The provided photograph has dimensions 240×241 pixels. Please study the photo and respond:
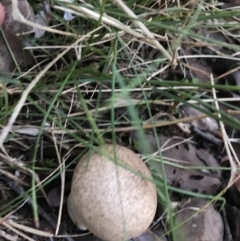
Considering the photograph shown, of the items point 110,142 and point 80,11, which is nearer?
point 80,11

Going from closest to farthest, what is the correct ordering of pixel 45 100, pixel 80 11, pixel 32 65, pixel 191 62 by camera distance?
pixel 80 11
pixel 45 100
pixel 32 65
pixel 191 62

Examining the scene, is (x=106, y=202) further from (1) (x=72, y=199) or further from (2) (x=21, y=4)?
(2) (x=21, y=4)

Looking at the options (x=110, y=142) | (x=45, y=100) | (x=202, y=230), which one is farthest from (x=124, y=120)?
(x=202, y=230)

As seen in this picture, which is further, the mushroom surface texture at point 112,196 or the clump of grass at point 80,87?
the clump of grass at point 80,87

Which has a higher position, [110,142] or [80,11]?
[80,11]

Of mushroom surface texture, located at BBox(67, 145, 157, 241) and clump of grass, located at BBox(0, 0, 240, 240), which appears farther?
clump of grass, located at BBox(0, 0, 240, 240)

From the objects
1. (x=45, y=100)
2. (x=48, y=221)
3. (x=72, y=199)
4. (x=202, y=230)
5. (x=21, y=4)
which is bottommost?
(x=202, y=230)

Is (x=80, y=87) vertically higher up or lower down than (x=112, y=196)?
higher up

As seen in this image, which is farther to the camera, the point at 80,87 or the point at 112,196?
the point at 80,87
